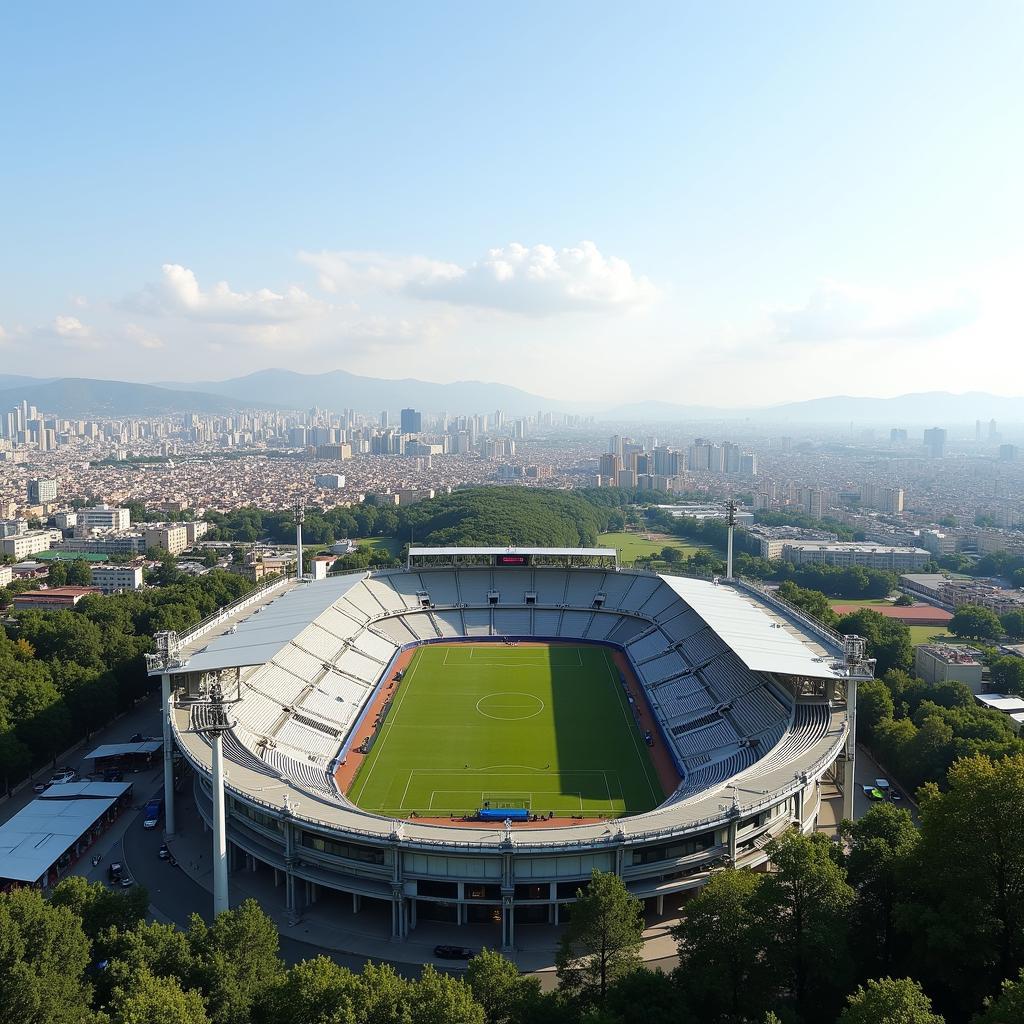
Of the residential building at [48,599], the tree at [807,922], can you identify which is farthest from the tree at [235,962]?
the residential building at [48,599]

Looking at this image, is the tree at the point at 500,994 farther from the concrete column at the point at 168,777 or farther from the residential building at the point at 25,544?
the residential building at the point at 25,544

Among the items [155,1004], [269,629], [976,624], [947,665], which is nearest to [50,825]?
[269,629]

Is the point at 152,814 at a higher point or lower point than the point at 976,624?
lower

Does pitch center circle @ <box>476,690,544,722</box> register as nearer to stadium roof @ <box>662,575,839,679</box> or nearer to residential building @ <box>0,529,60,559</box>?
stadium roof @ <box>662,575,839,679</box>

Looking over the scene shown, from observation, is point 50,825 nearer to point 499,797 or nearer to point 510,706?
point 499,797

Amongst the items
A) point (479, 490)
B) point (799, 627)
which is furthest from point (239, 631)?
point (479, 490)

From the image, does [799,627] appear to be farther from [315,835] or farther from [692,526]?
[692,526]

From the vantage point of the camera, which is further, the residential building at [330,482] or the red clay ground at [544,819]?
the residential building at [330,482]

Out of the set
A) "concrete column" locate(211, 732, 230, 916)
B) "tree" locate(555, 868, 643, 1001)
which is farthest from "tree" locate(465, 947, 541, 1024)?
"concrete column" locate(211, 732, 230, 916)
